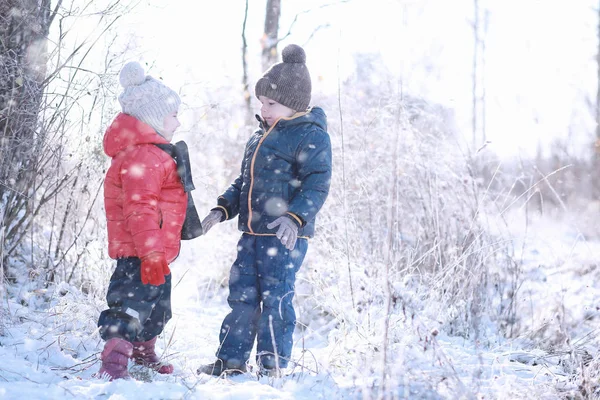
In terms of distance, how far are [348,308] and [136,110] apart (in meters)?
1.64

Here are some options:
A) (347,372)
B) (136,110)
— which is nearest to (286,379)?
(347,372)

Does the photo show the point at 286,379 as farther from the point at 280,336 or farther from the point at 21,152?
the point at 21,152

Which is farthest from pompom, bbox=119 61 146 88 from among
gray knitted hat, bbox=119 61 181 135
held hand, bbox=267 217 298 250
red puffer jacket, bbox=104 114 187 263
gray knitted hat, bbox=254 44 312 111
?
held hand, bbox=267 217 298 250

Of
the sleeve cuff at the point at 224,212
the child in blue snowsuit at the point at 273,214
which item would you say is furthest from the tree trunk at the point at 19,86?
the child in blue snowsuit at the point at 273,214

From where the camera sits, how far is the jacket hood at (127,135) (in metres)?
2.74

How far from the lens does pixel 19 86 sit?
3.35 m

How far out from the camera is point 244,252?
9.84 feet

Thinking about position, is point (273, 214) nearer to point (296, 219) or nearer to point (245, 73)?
point (296, 219)

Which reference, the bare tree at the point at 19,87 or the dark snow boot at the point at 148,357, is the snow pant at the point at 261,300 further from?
the bare tree at the point at 19,87

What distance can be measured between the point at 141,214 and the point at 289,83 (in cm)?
103

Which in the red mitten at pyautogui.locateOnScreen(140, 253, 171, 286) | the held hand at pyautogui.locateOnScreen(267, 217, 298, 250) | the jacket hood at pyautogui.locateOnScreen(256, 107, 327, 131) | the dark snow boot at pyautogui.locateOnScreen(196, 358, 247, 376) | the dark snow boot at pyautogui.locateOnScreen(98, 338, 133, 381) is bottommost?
the dark snow boot at pyautogui.locateOnScreen(196, 358, 247, 376)

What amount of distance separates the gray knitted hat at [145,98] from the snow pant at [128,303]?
2.25 feet

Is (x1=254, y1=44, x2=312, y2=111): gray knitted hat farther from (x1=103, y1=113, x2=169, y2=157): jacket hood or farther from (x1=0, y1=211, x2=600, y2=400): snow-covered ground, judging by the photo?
(x1=0, y1=211, x2=600, y2=400): snow-covered ground

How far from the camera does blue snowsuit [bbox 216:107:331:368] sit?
2908 millimetres
